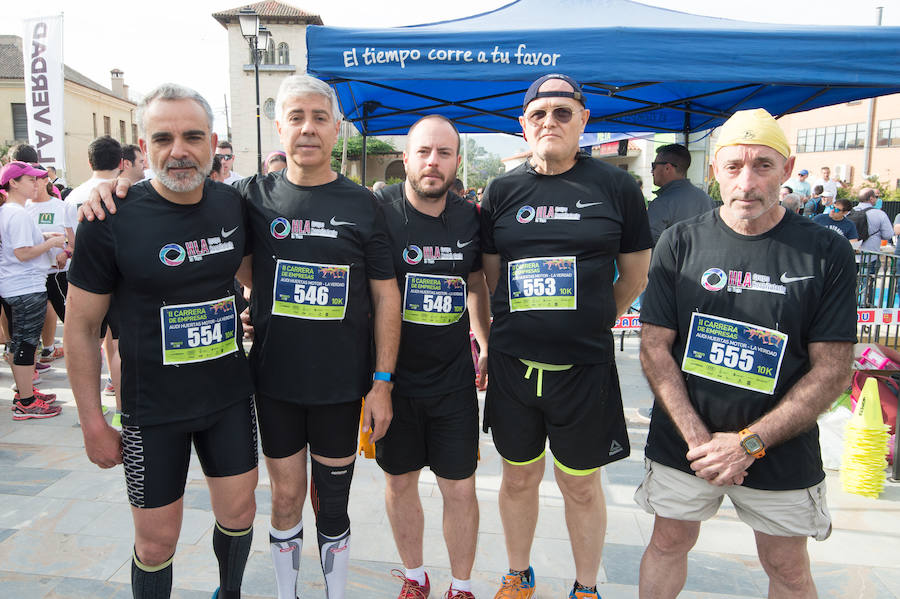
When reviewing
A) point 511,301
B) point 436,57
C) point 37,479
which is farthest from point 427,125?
point 37,479

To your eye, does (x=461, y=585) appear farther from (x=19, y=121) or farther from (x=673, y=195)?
(x=19, y=121)

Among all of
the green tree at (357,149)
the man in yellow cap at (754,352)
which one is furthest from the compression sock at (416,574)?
the green tree at (357,149)

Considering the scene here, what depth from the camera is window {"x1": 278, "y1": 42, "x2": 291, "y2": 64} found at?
126 ft

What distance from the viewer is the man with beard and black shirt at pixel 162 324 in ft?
6.15

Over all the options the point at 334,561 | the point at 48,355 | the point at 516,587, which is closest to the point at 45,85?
the point at 48,355

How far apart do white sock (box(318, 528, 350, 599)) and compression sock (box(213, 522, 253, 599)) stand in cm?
30

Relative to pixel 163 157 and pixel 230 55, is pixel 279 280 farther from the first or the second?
pixel 230 55

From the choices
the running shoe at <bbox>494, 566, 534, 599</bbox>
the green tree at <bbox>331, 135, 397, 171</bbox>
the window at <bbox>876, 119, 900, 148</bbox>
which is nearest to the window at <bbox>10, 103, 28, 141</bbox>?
the green tree at <bbox>331, 135, 397, 171</bbox>

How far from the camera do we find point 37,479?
139 inches

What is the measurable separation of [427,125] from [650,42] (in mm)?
1880

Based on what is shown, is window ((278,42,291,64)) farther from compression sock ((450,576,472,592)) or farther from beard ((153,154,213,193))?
compression sock ((450,576,472,592))

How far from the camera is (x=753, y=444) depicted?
183 cm

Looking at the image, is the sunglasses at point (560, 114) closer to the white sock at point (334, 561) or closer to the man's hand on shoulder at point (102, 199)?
the man's hand on shoulder at point (102, 199)

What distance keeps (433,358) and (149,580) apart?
1.30m
